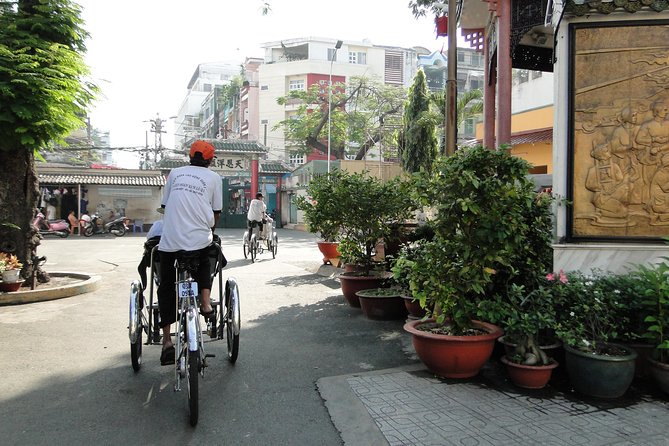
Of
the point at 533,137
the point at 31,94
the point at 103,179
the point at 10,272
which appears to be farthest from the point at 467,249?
the point at 103,179

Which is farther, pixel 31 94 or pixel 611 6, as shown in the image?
pixel 31 94

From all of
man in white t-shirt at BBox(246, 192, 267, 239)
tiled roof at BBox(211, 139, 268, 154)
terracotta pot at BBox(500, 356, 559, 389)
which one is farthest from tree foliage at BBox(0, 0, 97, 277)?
tiled roof at BBox(211, 139, 268, 154)

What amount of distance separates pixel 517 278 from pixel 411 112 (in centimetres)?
1575

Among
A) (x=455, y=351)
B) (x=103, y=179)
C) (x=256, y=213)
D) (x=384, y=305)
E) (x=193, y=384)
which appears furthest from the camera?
(x=103, y=179)

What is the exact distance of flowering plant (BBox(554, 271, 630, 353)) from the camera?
413 cm

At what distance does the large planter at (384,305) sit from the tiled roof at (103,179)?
23.9 metres

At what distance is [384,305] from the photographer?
671 cm

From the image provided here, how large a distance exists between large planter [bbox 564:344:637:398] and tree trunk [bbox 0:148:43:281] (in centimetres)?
846

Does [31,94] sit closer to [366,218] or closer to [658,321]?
[366,218]

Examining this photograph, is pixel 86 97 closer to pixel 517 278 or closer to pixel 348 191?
pixel 348 191

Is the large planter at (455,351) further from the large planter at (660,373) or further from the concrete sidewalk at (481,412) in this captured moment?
the large planter at (660,373)

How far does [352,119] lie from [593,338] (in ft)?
114

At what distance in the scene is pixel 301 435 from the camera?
3461 millimetres

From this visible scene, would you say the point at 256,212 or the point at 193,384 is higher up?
the point at 256,212
